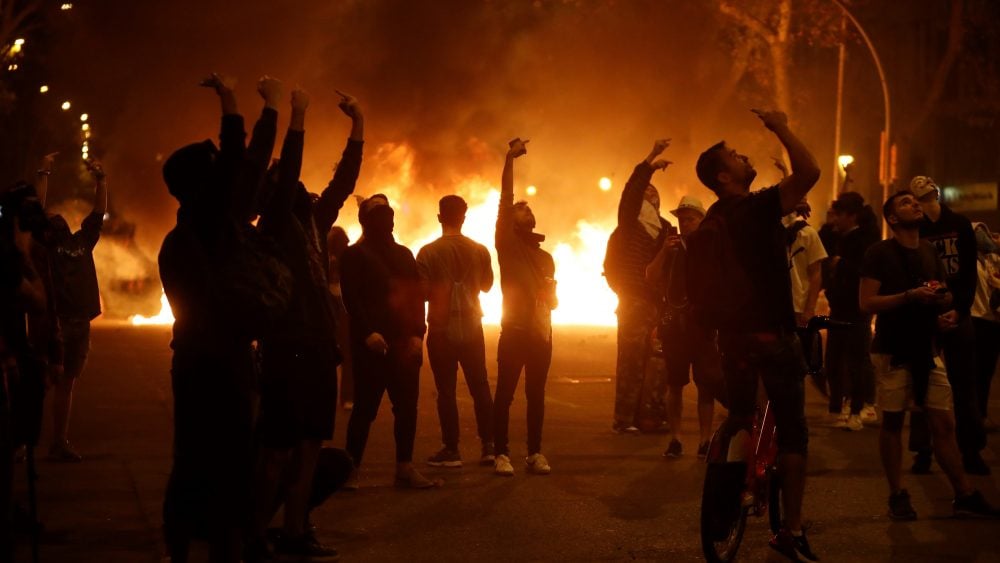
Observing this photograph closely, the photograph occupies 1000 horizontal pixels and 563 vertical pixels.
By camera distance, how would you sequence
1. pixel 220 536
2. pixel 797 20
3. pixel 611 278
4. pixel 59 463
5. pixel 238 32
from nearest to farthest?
pixel 220 536
pixel 59 463
pixel 611 278
pixel 238 32
pixel 797 20

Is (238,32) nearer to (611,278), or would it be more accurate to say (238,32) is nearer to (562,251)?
(562,251)

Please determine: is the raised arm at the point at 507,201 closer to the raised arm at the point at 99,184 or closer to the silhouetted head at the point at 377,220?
the silhouetted head at the point at 377,220

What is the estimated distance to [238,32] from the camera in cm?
2620

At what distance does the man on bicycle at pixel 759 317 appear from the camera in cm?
585

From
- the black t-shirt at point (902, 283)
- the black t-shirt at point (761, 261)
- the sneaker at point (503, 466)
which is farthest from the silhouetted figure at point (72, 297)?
the black t-shirt at point (902, 283)

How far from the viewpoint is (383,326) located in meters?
7.73

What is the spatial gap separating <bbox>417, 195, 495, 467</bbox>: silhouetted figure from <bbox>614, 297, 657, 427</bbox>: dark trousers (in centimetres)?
199

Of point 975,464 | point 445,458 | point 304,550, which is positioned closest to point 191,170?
point 304,550

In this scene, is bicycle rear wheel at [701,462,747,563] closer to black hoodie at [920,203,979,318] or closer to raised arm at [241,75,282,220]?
raised arm at [241,75,282,220]

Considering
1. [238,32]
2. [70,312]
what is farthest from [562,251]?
[70,312]

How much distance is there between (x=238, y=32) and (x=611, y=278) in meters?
17.5

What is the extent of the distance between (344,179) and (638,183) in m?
2.94

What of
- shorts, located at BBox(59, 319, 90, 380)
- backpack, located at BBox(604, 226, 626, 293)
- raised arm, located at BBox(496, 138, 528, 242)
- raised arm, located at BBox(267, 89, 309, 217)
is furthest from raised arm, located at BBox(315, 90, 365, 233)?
backpack, located at BBox(604, 226, 626, 293)

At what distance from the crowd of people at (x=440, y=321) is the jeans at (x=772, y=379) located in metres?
0.01
